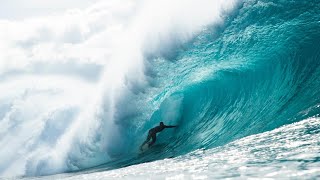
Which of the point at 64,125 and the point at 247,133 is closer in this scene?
the point at 247,133

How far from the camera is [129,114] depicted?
56.6 feet

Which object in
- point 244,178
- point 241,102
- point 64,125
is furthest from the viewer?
point 64,125

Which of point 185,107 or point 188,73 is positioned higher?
point 188,73

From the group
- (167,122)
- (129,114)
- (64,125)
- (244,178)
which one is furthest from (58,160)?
(244,178)

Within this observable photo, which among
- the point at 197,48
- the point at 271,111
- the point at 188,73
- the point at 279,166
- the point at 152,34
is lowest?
the point at 279,166

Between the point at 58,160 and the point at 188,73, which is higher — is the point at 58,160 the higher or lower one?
the lower one

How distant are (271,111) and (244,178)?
5.57 meters

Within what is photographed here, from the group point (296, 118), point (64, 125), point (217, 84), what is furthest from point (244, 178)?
point (64, 125)

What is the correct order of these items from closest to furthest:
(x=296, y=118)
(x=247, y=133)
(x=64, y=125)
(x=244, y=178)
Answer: (x=244, y=178)
(x=296, y=118)
(x=247, y=133)
(x=64, y=125)

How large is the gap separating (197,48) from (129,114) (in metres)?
4.56

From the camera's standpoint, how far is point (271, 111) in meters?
10.6

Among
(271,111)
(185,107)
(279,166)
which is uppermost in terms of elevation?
(185,107)

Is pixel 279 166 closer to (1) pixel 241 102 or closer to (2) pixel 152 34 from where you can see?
(1) pixel 241 102

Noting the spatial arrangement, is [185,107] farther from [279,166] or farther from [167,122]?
[279,166]
